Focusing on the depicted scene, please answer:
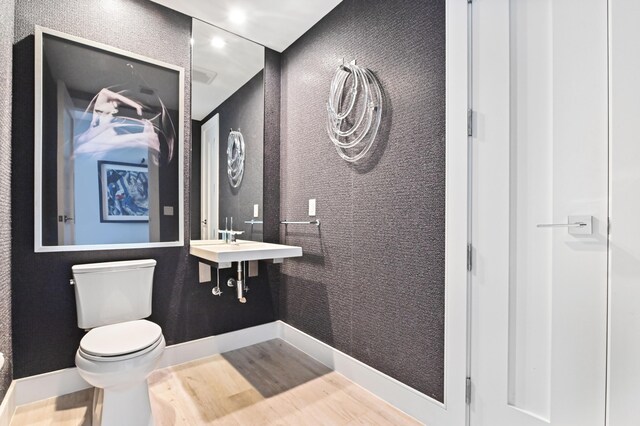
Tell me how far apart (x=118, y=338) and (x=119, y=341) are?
0.05m

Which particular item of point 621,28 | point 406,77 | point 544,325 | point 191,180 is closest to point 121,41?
point 191,180

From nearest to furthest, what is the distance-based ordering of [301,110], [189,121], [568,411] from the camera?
[568,411], [189,121], [301,110]

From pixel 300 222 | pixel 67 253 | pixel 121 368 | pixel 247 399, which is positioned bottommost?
pixel 247 399

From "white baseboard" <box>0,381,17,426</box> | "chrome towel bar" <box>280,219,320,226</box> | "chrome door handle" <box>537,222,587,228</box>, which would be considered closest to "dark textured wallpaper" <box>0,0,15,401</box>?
"white baseboard" <box>0,381,17,426</box>

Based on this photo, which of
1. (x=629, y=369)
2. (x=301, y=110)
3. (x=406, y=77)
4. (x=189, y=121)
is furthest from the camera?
(x=301, y=110)

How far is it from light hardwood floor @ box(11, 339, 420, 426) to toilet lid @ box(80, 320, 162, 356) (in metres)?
0.47

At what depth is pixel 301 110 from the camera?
8.29 feet

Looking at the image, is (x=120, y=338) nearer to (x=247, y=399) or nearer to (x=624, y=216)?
(x=247, y=399)

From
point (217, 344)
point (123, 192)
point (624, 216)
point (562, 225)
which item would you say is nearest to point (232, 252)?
point (123, 192)

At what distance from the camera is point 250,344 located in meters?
2.59

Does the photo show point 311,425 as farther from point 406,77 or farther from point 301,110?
point 301,110

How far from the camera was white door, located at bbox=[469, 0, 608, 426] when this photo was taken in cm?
113

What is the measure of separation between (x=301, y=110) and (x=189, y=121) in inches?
34.5

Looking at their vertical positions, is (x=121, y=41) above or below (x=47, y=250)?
above
